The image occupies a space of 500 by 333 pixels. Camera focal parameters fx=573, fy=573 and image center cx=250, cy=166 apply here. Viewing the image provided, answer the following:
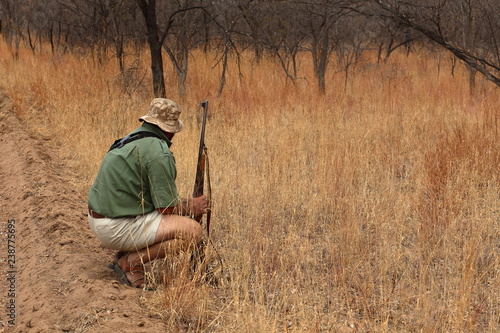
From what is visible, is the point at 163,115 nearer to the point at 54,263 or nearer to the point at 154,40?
the point at 54,263

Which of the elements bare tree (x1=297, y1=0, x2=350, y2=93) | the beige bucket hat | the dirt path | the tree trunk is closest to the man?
the beige bucket hat

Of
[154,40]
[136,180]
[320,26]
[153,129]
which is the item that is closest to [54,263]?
[136,180]

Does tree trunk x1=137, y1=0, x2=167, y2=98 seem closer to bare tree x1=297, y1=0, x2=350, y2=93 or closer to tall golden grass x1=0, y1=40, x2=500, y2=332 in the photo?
tall golden grass x1=0, y1=40, x2=500, y2=332

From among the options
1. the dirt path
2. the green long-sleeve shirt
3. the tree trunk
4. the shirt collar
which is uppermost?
the tree trunk

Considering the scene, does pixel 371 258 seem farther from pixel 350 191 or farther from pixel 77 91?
pixel 77 91

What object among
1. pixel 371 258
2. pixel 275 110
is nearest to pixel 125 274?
pixel 371 258

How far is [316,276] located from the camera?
396 centimetres

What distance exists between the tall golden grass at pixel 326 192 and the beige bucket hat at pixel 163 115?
1.02 meters

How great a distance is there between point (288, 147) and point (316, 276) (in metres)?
2.87

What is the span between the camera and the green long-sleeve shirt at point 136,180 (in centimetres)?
359

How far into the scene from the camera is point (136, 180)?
12.0 ft

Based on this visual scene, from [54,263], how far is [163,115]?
4.74 ft

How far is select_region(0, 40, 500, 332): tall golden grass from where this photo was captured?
3439 mm

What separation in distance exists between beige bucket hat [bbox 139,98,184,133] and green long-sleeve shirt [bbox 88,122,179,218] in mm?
126
